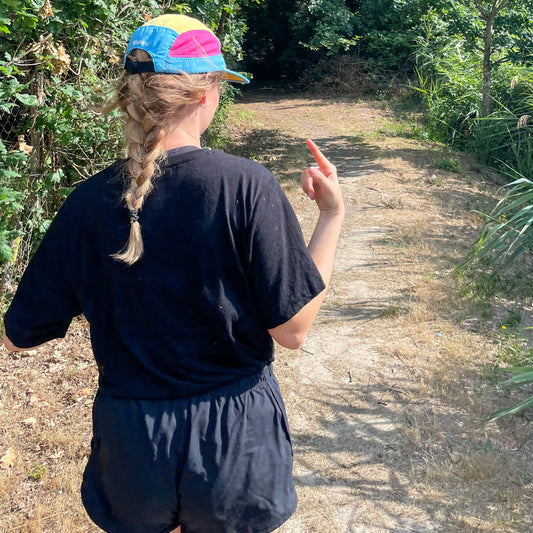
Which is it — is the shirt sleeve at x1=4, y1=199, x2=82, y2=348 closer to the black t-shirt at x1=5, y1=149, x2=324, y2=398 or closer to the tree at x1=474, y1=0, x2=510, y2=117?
the black t-shirt at x1=5, y1=149, x2=324, y2=398

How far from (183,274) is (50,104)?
136 inches

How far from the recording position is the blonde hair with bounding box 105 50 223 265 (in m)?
1.30

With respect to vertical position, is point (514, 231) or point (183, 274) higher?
point (183, 274)

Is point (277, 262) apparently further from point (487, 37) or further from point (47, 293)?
point (487, 37)

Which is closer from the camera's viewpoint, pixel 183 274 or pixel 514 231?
pixel 183 274

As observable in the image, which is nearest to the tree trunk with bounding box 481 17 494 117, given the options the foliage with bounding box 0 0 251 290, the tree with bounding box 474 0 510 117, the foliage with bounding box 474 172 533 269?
the tree with bounding box 474 0 510 117

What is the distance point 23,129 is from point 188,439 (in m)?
3.39

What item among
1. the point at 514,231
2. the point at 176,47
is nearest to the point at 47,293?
the point at 176,47

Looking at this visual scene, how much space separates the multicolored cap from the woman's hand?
12.1 inches

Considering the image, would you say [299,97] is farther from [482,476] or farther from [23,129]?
[482,476]

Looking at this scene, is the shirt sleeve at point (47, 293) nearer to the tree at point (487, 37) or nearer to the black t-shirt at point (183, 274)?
the black t-shirt at point (183, 274)

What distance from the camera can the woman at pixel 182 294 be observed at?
131 centimetres

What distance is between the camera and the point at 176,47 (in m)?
1.34

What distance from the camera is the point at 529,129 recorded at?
28.6 ft
